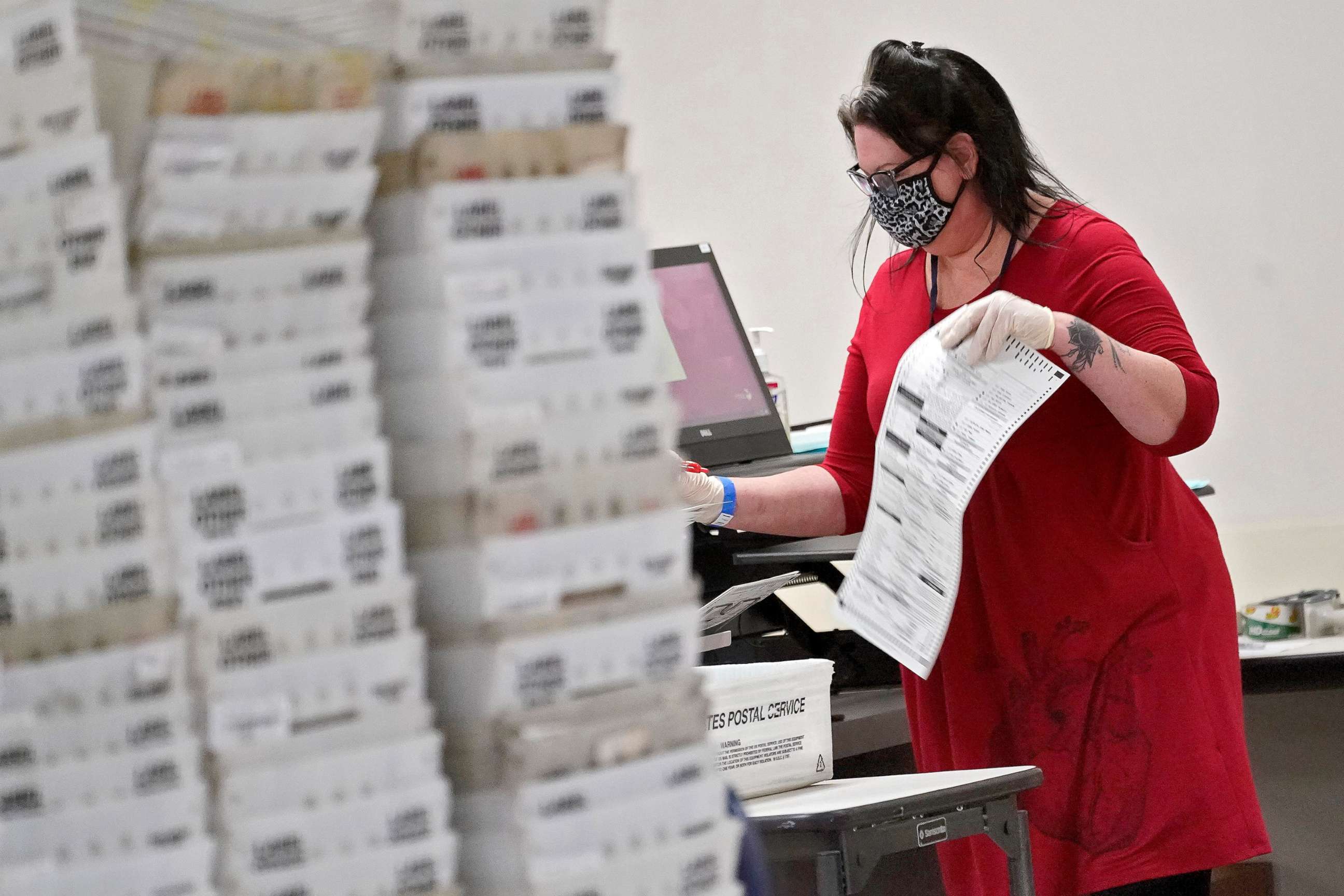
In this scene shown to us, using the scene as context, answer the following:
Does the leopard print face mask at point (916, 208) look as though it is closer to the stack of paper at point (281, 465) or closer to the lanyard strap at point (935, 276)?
the lanyard strap at point (935, 276)

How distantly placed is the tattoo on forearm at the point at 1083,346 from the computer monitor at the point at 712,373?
0.89 metres

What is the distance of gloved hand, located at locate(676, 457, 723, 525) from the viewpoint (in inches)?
81.6

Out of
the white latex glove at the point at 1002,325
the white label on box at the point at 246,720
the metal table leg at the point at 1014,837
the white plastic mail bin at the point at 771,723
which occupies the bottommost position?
the metal table leg at the point at 1014,837

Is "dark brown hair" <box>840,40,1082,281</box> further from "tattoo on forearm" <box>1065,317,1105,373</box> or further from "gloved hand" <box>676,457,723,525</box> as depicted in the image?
"gloved hand" <box>676,457,723,525</box>

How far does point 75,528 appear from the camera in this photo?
62cm

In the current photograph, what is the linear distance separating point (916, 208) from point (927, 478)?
1.39ft

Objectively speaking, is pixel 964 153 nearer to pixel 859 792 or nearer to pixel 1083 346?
pixel 1083 346

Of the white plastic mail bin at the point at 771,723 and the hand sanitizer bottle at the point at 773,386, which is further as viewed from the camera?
the hand sanitizer bottle at the point at 773,386

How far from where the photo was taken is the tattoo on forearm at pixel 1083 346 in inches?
69.8

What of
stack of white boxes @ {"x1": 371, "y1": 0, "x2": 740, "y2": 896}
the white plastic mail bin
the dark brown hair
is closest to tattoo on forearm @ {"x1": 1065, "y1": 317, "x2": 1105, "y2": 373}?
the dark brown hair

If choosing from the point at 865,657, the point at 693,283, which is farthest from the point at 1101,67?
the point at 865,657

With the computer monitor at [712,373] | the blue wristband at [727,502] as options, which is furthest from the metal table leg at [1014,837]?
the computer monitor at [712,373]

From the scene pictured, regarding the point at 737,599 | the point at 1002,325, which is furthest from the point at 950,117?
the point at 737,599

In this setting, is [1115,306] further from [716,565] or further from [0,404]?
[0,404]
